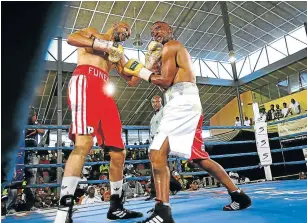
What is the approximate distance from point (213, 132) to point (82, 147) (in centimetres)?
1596

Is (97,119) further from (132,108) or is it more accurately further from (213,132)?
(213,132)

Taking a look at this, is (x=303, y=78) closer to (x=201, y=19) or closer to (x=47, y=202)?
(x=201, y=19)

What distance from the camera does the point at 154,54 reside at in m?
2.06

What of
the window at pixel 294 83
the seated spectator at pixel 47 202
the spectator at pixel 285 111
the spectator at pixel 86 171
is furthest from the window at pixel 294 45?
the seated spectator at pixel 47 202

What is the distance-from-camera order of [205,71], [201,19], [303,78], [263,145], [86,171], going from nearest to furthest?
[263,145]
[86,171]
[201,19]
[303,78]
[205,71]

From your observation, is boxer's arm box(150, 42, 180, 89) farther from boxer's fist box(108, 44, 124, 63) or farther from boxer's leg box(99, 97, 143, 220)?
boxer's leg box(99, 97, 143, 220)

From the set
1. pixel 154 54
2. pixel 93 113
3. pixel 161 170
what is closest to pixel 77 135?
pixel 93 113

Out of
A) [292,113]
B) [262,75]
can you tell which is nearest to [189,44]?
[262,75]

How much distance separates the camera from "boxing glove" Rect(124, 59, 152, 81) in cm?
179

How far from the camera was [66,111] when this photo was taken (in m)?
14.4

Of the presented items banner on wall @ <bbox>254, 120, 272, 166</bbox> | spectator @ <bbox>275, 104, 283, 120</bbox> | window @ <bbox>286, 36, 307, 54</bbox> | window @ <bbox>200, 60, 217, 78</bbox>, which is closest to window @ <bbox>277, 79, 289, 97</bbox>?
→ window @ <bbox>286, 36, 307, 54</bbox>

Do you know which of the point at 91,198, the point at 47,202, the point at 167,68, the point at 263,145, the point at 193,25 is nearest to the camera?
the point at 167,68

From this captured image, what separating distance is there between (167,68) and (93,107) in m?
0.55

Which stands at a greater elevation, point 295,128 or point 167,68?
point 295,128
